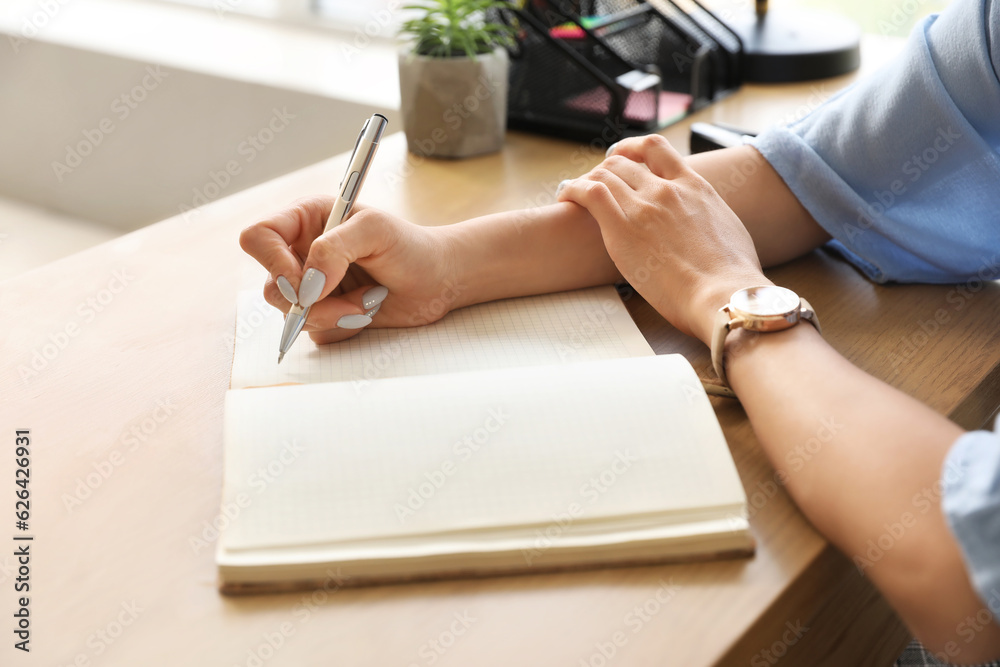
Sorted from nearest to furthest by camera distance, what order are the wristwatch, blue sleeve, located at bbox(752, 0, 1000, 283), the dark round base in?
the wristwatch
blue sleeve, located at bbox(752, 0, 1000, 283)
the dark round base

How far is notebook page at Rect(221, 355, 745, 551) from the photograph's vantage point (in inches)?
17.8

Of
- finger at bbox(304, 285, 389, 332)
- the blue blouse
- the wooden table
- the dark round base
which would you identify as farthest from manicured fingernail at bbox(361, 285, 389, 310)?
the dark round base

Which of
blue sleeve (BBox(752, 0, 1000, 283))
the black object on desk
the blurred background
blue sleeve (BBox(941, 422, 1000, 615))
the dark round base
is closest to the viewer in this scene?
blue sleeve (BBox(941, 422, 1000, 615))

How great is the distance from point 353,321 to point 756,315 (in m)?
0.29

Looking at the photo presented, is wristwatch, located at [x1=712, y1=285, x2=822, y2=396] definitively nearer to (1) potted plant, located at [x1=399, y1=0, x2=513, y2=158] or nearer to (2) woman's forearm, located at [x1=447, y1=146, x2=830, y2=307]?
(2) woman's forearm, located at [x1=447, y1=146, x2=830, y2=307]

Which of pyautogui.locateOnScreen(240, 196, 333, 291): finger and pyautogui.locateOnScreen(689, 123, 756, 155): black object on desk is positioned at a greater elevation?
pyautogui.locateOnScreen(240, 196, 333, 291): finger

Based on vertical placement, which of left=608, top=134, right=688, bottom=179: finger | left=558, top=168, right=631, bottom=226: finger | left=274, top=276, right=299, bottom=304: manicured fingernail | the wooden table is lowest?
the wooden table

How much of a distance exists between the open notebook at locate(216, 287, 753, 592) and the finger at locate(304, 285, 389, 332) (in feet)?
0.22

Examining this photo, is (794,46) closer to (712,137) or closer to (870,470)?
(712,137)

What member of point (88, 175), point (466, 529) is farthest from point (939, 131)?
point (88, 175)

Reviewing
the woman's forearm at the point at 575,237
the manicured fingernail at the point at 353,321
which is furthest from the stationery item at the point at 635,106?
the manicured fingernail at the point at 353,321

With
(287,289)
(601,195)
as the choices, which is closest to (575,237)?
(601,195)

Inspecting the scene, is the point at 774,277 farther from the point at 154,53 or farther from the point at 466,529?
the point at 154,53

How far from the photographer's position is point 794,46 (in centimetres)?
120
